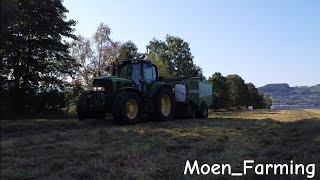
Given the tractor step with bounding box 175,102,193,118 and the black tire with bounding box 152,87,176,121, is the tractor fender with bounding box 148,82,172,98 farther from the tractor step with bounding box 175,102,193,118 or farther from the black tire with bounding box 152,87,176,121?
the tractor step with bounding box 175,102,193,118

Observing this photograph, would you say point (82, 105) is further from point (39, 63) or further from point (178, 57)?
point (178, 57)

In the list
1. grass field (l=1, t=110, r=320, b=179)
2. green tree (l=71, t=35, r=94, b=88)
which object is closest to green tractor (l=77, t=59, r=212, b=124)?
grass field (l=1, t=110, r=320, b=179)

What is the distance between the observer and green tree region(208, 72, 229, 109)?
6710 centimetres

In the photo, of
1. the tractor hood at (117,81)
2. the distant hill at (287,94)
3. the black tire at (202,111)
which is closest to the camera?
the tractor hood at (117,81)

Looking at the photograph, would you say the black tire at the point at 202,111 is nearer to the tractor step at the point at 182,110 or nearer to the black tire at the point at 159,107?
the tractor step at the point at 182,110

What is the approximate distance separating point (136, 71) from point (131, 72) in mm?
213

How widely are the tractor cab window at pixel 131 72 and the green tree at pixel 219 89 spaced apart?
161 ft

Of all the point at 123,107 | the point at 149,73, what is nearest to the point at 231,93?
the point at 149,73

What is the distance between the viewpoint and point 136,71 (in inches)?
685

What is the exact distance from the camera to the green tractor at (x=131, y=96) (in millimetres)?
15359

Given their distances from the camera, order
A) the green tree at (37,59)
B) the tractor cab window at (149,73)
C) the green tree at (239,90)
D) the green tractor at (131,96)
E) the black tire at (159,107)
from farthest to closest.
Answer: the green tree at (239,90)
the green tree at (37,59)
the black tire at (159,107)
the tractor cab window at (149,73)
the green tractor at (131,96)

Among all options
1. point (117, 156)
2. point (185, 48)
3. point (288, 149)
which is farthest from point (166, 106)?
point (185, 48)

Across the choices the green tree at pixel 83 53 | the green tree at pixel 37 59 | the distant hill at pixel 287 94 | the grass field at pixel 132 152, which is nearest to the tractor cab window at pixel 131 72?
the green tree at pixel 37 59

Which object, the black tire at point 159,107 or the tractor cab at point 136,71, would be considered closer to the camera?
the tractor cab at point 136,71
